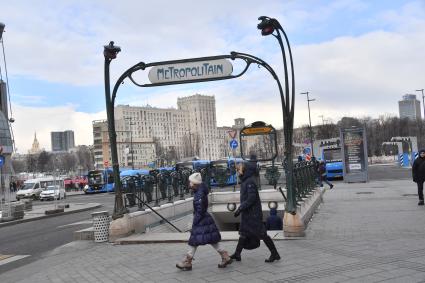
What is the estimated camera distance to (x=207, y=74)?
1148 centimetres

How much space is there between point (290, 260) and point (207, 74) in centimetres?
515

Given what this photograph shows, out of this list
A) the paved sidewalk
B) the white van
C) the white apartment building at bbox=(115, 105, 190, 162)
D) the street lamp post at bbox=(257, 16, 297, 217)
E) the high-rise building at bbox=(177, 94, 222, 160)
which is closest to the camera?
the paved sidewalk

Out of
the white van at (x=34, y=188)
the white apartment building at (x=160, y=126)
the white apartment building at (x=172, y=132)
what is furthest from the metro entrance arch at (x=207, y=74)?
the white apartment building at (x=160, y=126)

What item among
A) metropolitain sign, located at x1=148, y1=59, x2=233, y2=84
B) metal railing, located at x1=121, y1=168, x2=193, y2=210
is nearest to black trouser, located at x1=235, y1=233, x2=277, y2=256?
metropolitain sign, located at x1=148, y1=59, x2=233, y2=84

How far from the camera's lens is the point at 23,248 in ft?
44.1

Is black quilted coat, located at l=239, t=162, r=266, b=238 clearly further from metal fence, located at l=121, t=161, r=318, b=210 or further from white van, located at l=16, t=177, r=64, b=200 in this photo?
white van, located at l=16, t=177, r=64, b=200

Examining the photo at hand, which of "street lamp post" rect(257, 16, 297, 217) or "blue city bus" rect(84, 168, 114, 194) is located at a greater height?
"street lamp post" rect(257, 16, 297, 217)

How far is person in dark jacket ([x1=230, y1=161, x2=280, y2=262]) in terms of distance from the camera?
7.87m

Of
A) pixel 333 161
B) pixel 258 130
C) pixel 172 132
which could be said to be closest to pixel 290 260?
pixel 258 130

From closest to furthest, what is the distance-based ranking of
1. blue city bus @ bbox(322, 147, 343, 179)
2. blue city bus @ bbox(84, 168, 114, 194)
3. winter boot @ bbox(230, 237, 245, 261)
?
winter boot @ bbox(230, 237, 245, 261)
blue city bus @ bbox(322, 147, 343, 179)
blue city bus @ bbox(84, 168, 114, 194)

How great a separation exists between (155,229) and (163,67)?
488 centimetres

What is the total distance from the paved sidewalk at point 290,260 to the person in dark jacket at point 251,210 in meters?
0.44

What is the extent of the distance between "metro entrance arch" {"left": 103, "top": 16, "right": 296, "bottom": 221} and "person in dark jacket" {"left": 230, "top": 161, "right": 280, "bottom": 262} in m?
2.54

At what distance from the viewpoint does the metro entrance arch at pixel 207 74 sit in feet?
35.4
